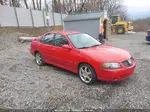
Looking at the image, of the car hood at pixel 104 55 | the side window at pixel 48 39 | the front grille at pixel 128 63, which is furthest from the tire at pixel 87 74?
the side window at pixel 48 39

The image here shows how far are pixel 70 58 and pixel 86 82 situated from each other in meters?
0.90

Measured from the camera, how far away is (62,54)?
4824mm

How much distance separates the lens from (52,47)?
17.1ft

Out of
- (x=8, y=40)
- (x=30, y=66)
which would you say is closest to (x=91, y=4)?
(x=8, y=40)

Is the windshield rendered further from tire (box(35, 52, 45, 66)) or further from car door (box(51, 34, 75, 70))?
tire (box(35, 52, 45, 66))

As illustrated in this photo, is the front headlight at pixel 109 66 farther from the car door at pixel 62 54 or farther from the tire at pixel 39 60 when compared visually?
the tire at pixel 39 60

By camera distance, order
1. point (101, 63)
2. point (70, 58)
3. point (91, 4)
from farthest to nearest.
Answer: point (91, 4)
point (70, 58)
point (101, 63)

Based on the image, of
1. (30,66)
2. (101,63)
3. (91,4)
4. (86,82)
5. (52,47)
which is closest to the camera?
(101,63)

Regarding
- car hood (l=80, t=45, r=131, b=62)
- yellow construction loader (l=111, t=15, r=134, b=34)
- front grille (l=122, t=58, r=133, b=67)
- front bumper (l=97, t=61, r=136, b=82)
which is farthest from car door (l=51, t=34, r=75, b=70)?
yellow construction loader (l=111, t=15, r=134, b=34)

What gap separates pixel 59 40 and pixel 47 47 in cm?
64

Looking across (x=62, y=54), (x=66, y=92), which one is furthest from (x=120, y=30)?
(x=66, y=92)

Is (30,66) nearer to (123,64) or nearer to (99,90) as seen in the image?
(99,90)

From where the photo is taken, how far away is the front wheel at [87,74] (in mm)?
4023

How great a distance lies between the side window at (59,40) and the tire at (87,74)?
3.58 feet
